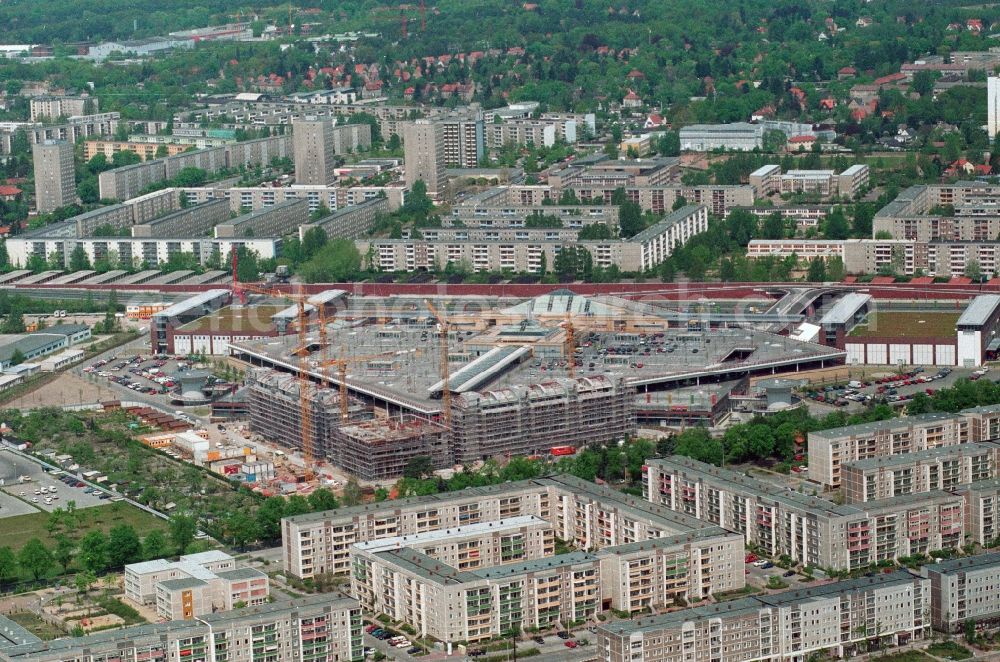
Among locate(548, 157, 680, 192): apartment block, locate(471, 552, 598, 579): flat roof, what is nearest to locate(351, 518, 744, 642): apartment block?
locate(471, 552, 598, 579): flat roof

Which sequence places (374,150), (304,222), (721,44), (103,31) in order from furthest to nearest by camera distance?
1. (103,31)
2. (721,44)
3. (374,150)
4. (304,222)

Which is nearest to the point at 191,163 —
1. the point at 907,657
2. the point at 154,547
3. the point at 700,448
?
the point at 700,448

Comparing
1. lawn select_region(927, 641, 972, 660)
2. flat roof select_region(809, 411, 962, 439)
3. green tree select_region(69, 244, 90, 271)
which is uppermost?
green tree select_region(69, 244, 90, 271)

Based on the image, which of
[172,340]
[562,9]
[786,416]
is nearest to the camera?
[786,416]

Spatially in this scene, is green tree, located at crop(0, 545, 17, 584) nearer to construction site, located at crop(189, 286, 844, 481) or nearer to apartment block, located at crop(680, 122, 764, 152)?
construction site, located at crop(189, 286, 844, 481)

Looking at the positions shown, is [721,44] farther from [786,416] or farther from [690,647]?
[690,647]

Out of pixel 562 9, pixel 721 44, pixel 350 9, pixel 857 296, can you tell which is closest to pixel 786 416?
pixel 857 296
